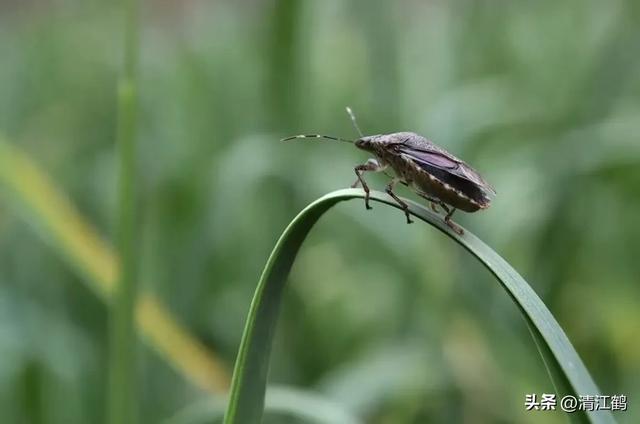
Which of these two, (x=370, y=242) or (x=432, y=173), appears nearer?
(x=432, y=173)

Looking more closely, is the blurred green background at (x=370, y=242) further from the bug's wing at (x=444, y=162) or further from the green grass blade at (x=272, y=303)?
the green grass blade at (x=272, y=303)

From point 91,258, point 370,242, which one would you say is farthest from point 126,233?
point 370,242

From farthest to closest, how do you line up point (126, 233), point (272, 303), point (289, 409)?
point (289, 409)
point (126, 233)
point (272, 303)

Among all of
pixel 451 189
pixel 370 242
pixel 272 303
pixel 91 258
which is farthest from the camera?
pixel 370 242

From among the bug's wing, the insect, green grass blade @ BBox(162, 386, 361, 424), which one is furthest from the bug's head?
green grass blade @ BBox(162, 386, 361, 424)

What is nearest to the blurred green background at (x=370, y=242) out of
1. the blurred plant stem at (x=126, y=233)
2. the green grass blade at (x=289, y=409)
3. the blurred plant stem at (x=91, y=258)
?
the blurred plant stem at (x=91, y=258)

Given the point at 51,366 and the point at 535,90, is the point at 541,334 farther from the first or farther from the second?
the point at 535,90

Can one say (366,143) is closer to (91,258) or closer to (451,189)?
(451,189)

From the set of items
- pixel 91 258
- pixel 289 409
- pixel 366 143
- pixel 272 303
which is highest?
pixel 91 258
